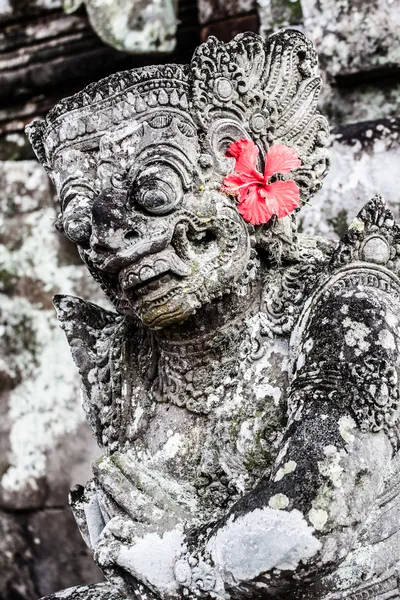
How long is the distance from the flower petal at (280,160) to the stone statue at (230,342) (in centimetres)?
4

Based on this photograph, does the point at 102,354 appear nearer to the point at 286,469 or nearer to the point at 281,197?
the point at 281,197

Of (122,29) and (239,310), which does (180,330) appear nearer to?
(239,310)

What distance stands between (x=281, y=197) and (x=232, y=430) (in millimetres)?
517

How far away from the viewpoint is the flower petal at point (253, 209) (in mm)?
2189

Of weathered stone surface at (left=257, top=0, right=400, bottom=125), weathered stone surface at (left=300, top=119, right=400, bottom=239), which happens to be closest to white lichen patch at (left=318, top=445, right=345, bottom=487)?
weathered stone surface at (left=300, top=119, right=400, bottom=239)

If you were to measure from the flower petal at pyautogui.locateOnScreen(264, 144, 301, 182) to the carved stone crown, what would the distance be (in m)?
0.05

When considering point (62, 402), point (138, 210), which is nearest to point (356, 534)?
point (138, 210)

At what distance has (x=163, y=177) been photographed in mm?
2105

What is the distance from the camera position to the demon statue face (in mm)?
2115

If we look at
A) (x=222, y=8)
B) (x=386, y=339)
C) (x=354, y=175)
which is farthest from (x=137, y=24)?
(x=386, y=339)

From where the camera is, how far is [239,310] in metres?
2.27

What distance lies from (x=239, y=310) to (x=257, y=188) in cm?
28

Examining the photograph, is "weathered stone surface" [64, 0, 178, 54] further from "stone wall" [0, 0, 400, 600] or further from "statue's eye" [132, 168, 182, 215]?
"statue's eye" [132, 168, 182, 215]

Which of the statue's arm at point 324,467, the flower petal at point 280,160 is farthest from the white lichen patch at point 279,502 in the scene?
the flower petal at point 280,160
